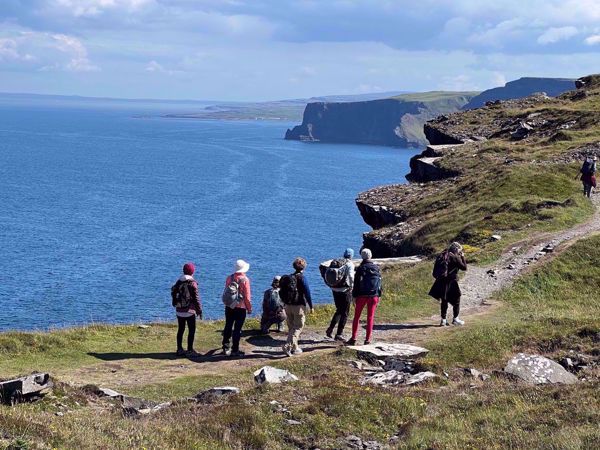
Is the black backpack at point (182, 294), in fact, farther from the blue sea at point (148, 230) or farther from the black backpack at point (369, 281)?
the blue sea at point (148, 230)

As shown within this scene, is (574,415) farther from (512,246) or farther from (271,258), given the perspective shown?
(271,258)

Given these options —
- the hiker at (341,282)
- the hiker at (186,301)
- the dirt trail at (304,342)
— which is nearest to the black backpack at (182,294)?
the hiker at (186,301)

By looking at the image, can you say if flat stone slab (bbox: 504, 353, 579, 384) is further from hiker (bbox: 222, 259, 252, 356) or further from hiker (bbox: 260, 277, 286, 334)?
hiker (bbox: 260, 277, 286, 334)

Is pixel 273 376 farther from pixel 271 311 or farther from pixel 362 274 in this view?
pixel 271 311

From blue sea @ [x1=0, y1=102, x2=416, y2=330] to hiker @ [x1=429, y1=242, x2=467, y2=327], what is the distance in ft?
101

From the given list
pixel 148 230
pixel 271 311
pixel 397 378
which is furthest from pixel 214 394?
pixel 148 230

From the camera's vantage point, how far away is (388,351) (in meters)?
18.6

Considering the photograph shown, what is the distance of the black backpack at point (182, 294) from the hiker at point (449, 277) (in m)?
7.11

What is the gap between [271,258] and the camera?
78.6 metres

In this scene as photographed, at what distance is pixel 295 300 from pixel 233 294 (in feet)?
5.16

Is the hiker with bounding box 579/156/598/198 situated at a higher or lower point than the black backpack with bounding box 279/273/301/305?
higher

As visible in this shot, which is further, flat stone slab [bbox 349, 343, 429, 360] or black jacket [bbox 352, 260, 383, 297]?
black jacket [bbox 352, 260, 383, 297]

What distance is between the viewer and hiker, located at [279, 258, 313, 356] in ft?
62.0

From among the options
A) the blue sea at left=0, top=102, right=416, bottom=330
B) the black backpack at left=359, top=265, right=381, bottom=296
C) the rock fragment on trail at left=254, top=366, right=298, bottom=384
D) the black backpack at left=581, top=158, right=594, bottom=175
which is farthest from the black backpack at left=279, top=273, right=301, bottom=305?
the blue sea at left=0, top=102, right=416, bottom=330
